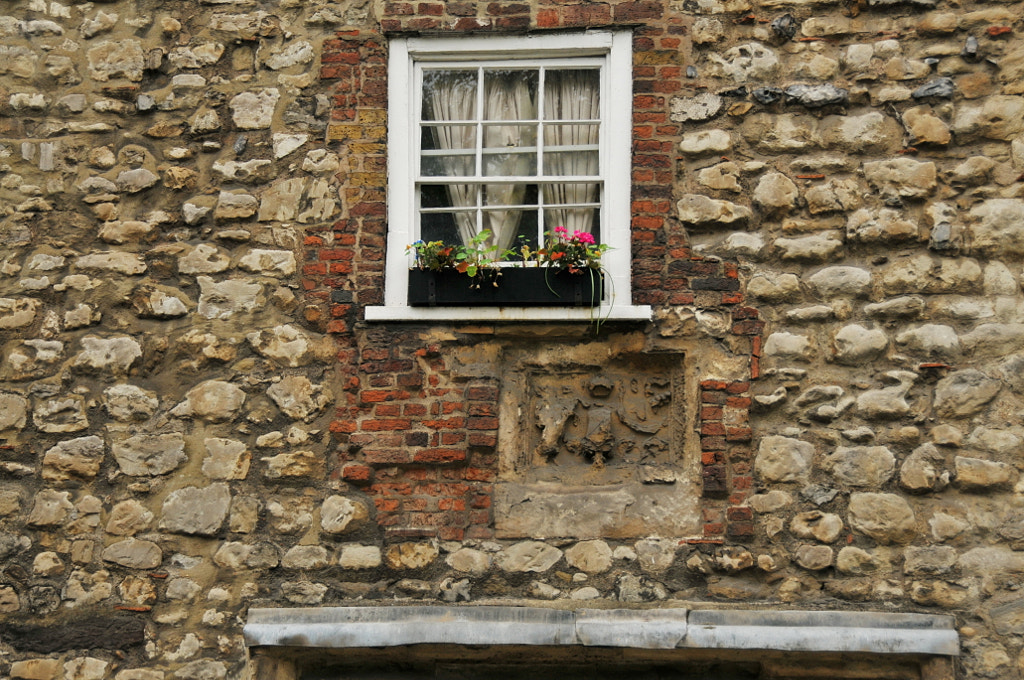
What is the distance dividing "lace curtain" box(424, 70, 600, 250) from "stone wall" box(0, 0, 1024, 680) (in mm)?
282

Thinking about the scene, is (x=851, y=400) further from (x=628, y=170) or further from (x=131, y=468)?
(x=131, y=468)

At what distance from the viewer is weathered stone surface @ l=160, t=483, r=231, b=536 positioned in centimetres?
437

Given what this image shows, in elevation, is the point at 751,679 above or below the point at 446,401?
Result: below

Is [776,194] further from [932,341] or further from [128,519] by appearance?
[128,519]

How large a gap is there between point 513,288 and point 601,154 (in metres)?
0.83

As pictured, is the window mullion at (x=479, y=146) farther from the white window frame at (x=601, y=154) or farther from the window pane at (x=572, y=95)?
the window pane at (x=572, y=95)

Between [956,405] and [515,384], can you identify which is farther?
[515,384]

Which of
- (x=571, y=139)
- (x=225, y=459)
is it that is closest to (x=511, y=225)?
(x=571, y=139)

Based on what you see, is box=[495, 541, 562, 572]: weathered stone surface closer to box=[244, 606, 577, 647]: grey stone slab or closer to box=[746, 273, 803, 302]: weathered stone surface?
box=[244, 606, 577, 647]: grey stone slab

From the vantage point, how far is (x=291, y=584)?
14.2ft

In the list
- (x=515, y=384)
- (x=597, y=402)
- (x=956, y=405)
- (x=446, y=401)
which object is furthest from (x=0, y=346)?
(x=956, y=405)

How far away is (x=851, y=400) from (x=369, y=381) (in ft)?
7.43

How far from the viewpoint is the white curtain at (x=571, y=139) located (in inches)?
183

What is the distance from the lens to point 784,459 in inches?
169
